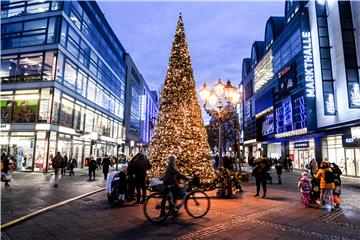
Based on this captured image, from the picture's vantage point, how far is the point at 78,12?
29000mm

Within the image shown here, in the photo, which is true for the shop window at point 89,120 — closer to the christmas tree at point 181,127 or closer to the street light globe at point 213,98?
the christmas tree at point 181,127

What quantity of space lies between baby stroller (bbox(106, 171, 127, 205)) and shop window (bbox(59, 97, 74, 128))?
18.8 meters

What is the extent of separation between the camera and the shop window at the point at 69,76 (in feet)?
86.5

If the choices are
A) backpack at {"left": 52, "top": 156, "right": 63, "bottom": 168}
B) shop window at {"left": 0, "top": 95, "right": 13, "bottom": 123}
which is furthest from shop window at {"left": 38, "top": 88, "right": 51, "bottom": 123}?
backpack at {"left": 52, "top": 156, "right": 63, "bottom": 168}

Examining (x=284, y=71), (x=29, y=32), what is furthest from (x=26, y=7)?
(x=284, y=71)

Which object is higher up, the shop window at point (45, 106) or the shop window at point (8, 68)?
the shop window at point (8, 68)

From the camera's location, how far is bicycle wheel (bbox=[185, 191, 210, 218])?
7164 millimetres

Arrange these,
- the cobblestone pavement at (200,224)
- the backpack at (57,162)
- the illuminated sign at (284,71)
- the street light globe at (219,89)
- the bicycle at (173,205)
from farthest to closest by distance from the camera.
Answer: the illuminated sign at (284,71)
the backpack at (57,162)
the street light globe at (219,89)
the bicycle at (173,205)
the cobblestone pavement at (200,224)

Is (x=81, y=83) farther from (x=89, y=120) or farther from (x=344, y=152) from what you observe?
(x=344, y=152)

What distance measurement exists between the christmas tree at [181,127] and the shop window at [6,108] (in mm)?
19767

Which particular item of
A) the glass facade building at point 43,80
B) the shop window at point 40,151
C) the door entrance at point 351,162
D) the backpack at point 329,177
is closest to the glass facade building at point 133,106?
the glass facade building at point 43,80

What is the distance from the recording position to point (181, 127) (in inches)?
461

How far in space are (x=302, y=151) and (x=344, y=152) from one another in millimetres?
9071

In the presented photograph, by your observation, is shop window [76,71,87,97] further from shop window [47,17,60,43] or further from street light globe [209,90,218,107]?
street light globe [209,90,218,107]
